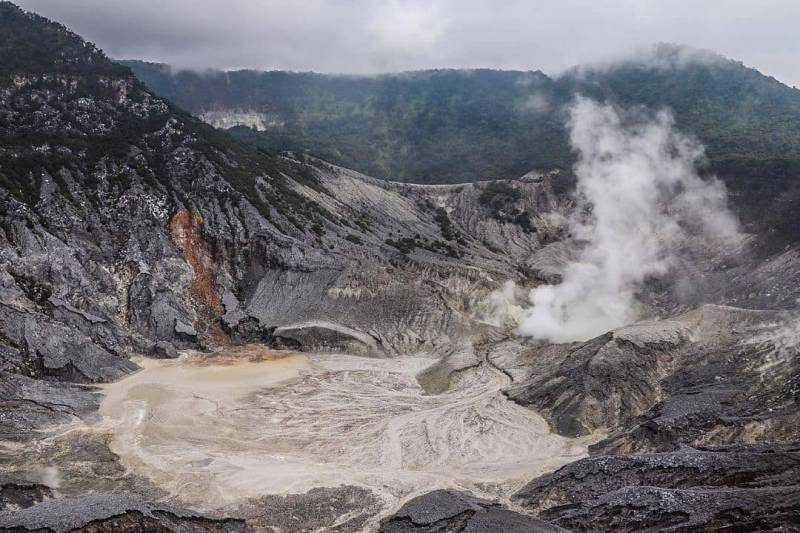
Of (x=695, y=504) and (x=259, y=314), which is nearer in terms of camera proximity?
(x=695, y=504)

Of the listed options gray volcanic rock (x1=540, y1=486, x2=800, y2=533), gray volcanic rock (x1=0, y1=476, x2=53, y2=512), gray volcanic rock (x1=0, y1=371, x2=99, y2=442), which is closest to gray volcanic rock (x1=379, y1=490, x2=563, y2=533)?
gray volcanic rock (x1=540, y1=486, x2=800, y2=533)

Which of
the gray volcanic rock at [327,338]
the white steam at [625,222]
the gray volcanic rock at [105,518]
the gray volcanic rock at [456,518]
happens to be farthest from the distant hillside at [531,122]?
the gray volcanic rock at [105,518]

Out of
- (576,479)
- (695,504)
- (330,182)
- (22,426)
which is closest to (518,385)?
(576,479)

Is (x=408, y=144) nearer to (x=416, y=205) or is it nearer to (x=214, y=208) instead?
(x=416, y=205)

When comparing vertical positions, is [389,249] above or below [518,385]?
above

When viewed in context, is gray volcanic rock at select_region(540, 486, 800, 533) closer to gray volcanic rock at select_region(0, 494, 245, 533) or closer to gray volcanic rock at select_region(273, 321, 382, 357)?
gray volcanic rock at select_region(0, 494, 245, 533)

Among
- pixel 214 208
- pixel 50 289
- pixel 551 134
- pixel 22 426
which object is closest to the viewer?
pixel 22 426

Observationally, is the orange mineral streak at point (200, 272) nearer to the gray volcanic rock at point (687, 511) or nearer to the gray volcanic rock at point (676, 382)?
the gray volcanic rock at point (676, 382)
